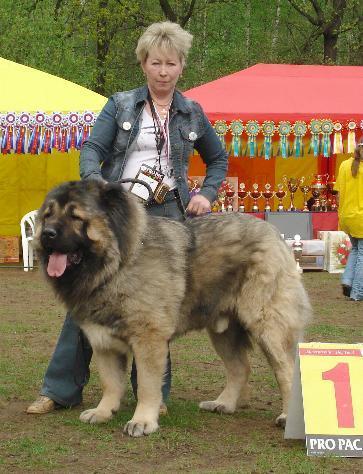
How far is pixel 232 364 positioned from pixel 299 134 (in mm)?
8727

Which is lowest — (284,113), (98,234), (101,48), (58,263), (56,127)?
(58,263)

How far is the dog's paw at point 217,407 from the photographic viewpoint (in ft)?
16.3

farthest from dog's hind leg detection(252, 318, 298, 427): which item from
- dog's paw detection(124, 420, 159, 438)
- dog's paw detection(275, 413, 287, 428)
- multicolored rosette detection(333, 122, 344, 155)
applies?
multicolored rosette detection(333, 122, 344, 155)

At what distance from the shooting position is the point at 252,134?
43.7ft

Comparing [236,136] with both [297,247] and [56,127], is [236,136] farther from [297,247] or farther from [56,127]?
[56,127]

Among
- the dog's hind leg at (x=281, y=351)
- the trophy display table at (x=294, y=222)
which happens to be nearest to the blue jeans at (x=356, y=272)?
the trophy display table at (x=294, y=222)

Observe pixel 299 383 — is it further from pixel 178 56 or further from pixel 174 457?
pixel 178 56

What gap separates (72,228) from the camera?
4145mm

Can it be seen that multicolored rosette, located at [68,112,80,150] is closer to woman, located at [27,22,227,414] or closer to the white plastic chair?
the white plastic chair

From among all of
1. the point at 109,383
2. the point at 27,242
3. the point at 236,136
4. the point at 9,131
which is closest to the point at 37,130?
the point at 9,131

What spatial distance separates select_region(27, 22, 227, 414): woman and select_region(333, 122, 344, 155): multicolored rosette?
8.68 m

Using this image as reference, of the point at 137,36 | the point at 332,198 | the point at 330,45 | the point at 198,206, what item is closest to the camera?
the point at 198,206

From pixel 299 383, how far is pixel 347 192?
6.07 meters

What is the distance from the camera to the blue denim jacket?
4.73 metres
